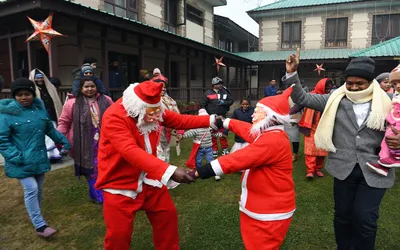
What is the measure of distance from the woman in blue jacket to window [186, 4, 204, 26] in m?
14.5

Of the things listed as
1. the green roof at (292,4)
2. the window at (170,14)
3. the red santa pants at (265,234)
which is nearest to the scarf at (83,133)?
the red santa pants at (265,234)

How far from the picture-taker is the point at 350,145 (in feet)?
8.24

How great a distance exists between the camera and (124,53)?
440 inches

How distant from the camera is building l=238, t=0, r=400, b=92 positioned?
745 inches

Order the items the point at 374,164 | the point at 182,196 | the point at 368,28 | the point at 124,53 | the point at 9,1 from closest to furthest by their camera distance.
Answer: the point at 374,164 → the point at 182,196 → the point at 9,1 → the point at 124,53 → the point at 368,28

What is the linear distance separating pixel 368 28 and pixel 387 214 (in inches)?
762

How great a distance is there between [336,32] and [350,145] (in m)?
20.4

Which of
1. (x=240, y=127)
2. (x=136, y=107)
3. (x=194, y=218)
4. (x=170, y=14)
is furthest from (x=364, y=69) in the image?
(x=170, y=14)

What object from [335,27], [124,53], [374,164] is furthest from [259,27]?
[374,164]

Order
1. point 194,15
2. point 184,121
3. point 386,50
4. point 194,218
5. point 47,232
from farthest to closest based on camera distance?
point 194,15
point 386,50
point 194,218
point 47,232
point 184,121

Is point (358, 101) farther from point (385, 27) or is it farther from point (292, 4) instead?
point (292, 4)

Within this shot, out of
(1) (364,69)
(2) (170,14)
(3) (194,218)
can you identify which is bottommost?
(3) (194,218)

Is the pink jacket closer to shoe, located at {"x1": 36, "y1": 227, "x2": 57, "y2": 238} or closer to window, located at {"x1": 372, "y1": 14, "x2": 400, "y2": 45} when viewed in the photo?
shoe, located at {"x1": 36, "y1": 227, "x2": 57, "y2": 238}

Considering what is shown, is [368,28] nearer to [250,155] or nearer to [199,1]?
[199,1]
